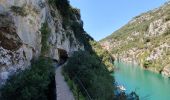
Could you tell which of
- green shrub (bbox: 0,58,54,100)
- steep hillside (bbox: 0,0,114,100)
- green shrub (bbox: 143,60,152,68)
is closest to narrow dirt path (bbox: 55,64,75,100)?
steep hillside (bbox: 0,0,114,100)

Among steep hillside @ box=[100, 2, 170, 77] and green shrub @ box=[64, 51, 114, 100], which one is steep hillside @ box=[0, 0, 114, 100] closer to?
green shrub @ box=[64, 51, 114, 100]

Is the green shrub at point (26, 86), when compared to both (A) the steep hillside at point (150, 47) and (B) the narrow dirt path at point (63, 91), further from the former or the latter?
(A) the steep hillside at point (150, 47)

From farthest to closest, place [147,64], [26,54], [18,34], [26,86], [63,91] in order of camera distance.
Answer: [147,64] < [26,54] < [18,34] < [63,91] < [26,86]

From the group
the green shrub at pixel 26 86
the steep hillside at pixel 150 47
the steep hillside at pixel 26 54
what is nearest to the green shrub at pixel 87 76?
the steep hillside at pixel 26 54

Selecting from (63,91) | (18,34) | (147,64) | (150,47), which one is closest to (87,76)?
(63,91)

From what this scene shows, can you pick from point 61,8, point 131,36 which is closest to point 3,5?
point 61,8

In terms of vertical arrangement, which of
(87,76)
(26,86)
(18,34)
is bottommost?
(26,86)

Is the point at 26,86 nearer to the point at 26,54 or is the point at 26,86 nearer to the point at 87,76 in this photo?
the point at 26,54

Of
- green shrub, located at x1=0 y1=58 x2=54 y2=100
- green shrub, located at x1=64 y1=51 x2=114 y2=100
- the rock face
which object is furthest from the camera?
green shrub, located at x1=64 y1=51 x2=114 y2=100

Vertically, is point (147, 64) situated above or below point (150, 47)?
below

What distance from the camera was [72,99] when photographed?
16.8 metres

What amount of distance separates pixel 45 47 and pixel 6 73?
271 inches

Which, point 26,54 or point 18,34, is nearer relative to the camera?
point 18,34

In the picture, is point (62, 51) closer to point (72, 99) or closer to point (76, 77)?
point (76, 77)
